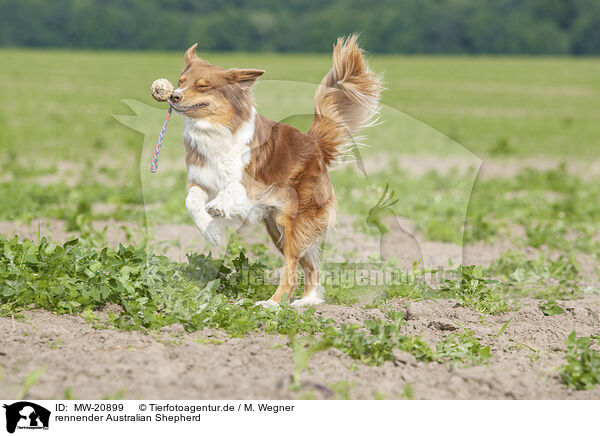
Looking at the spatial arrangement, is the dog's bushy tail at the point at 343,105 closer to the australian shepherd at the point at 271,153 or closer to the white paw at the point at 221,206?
the australian shepherd at the point at 271,153

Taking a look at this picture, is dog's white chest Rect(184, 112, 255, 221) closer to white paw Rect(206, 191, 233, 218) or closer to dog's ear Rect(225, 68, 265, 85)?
white paw Rect(206, 191, 233, 218)

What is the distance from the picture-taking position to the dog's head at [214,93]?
163 inches

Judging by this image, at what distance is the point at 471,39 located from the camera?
269ft

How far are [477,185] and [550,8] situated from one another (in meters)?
84.5

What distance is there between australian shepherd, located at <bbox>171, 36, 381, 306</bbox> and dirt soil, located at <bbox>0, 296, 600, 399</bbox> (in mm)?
684

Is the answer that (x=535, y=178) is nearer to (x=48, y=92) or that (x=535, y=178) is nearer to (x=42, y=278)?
(x=42, y=278)

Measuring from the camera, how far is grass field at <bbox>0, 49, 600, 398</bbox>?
393 centimetres

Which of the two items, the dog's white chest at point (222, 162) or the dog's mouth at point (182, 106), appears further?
the dog's white chest at point (222, 162)

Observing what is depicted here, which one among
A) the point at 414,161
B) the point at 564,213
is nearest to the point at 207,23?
the point at 414,161

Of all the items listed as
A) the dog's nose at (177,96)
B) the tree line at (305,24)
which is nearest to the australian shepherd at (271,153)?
the dog's nose at (177,96)
